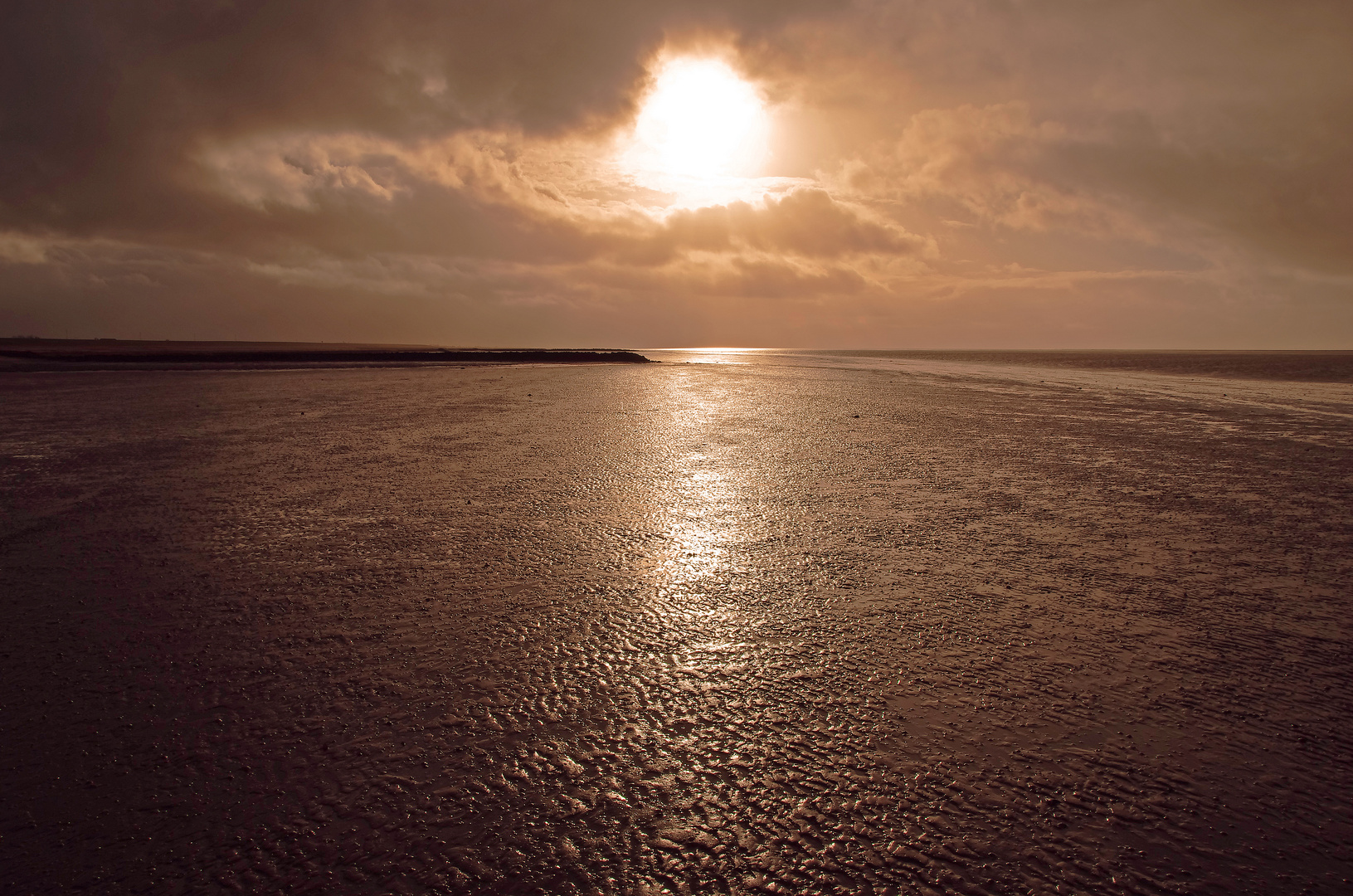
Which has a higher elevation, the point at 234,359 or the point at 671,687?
the point at 234,359

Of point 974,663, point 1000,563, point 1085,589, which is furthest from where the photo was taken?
point 1000,563

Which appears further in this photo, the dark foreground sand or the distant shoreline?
the distant shoreline

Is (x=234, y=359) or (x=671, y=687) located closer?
(x=671, y=687)

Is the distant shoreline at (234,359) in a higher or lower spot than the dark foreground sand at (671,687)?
higher

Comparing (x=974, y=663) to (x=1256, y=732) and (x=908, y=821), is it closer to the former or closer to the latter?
(x=1256, y=732)

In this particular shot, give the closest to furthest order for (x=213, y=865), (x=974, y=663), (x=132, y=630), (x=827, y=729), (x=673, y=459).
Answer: (x=213, y=865) < (x=827, y=729) < (x=974, y=663) < (x=132, y=630) < (x=673, y=459)

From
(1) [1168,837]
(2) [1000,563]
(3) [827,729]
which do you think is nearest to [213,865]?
(3) [827,729]

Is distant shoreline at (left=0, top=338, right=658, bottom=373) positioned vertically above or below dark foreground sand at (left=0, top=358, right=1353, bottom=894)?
above

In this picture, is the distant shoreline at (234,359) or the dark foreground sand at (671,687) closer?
the dark foreground sand at (671,687)
